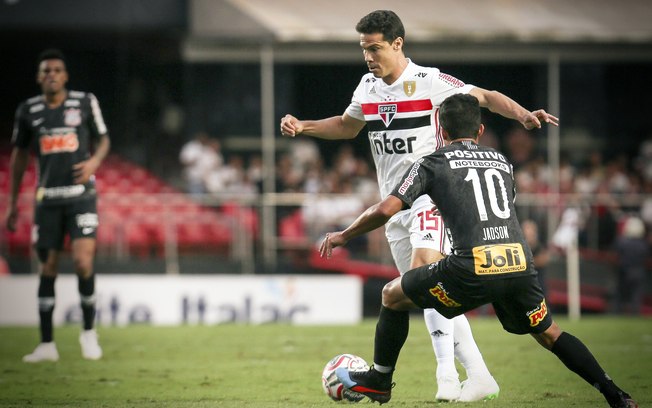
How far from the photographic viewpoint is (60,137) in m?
10.6

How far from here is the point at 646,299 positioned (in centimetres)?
2030

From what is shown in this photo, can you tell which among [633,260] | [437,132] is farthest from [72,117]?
[633,260]

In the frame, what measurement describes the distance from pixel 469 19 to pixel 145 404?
1439 centimetres

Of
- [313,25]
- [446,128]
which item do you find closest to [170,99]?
[313,25]

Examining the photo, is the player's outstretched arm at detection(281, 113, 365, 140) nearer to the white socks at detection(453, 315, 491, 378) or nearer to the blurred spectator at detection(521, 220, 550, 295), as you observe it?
the white socks at detection(453, 315, 491, 378)

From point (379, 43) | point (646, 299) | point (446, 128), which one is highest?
point (379, 43)

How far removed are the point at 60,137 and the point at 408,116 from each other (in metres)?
4.37

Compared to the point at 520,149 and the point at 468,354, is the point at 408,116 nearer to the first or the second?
the point at 468,354

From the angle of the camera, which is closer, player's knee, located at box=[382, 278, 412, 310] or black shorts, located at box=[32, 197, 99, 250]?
player's knee, located at box=[382, 278, 412, 310]

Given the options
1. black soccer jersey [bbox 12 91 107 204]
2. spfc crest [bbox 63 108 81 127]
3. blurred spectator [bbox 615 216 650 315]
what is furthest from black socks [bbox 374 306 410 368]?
blurred spectator [bbox 615 216 650 315]

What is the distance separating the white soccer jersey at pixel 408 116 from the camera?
7.51m

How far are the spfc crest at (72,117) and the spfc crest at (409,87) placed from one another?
424 cm

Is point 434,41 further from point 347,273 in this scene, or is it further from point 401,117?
point 401,117

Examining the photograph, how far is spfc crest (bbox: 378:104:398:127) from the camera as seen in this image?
7559 millimetres
